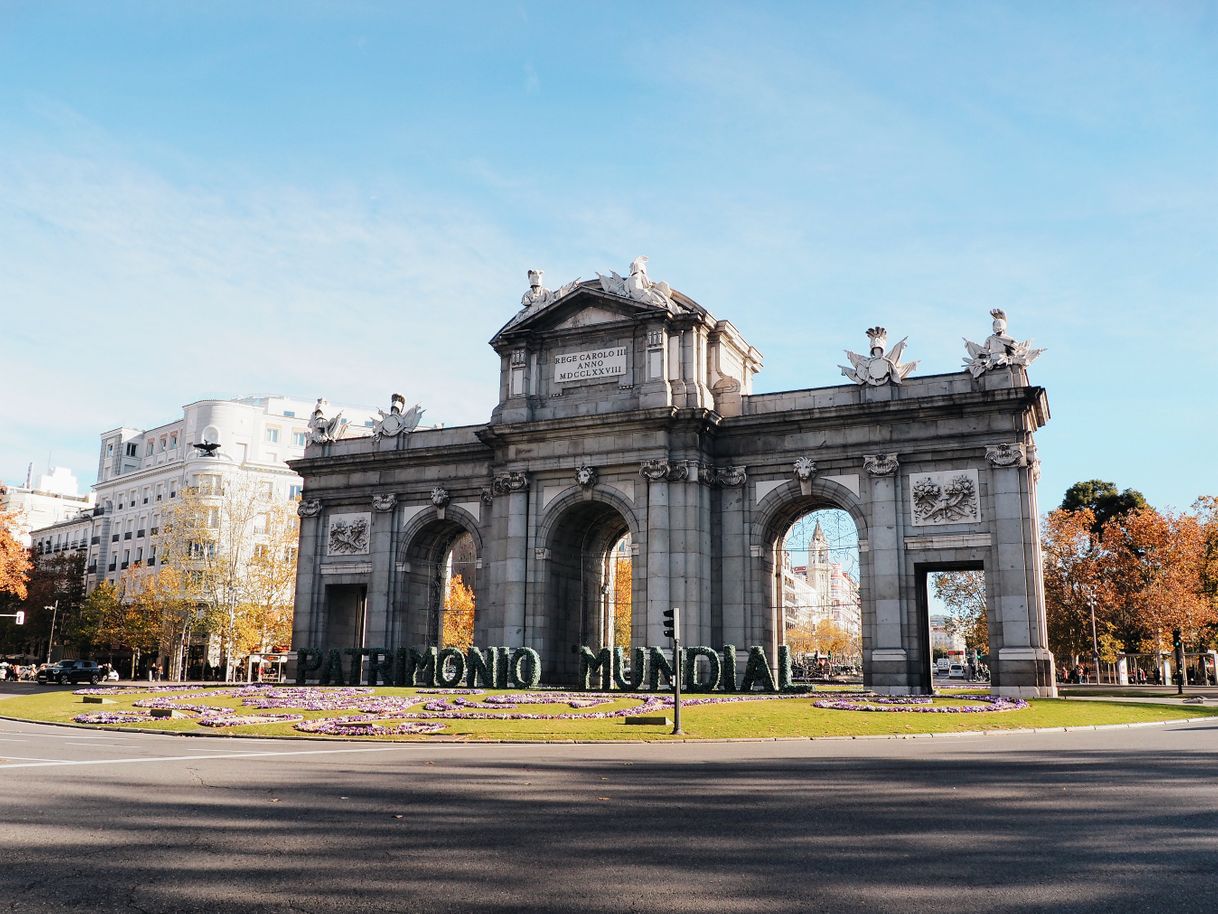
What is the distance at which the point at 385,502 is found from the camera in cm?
5700

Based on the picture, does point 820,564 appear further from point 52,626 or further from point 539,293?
point 52,626

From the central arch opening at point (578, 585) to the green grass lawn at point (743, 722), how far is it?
1405 centimetres

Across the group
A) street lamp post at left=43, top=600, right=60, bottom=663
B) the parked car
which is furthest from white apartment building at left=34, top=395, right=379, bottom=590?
the parked car

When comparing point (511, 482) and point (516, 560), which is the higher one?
point (511, 482)

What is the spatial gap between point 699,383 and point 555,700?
58.6ft

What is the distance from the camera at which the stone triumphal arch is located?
4441 cm

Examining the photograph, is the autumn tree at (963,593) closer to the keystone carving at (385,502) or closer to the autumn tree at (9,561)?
the keystone carving at (385,502)

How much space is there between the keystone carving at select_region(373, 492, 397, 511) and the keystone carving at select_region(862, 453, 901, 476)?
1005 inches

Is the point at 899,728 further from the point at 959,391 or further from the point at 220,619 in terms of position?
the point at 220,619

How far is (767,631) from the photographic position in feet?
158

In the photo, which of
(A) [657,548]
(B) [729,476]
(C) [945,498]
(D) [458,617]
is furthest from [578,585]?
(D) [458,617]

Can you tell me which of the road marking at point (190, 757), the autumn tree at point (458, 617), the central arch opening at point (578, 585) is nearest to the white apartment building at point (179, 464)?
the autumn tree at point (458, 617)

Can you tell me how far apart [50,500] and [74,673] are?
71452 millimetres

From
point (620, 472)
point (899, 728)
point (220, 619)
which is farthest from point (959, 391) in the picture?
point (220, 619)
